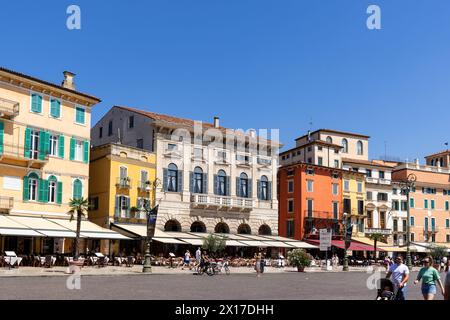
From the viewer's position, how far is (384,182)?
2744 inches

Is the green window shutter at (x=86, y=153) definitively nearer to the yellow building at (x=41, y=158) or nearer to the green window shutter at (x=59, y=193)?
the yellow building at (x=41, y=158)

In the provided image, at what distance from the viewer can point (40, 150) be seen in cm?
3909

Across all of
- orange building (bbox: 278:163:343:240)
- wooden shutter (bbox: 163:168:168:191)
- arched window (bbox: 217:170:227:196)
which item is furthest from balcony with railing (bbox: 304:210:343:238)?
wooden shutter (bbox: 163:168:168:191)

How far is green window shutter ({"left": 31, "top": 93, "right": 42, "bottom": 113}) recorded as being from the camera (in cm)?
3909

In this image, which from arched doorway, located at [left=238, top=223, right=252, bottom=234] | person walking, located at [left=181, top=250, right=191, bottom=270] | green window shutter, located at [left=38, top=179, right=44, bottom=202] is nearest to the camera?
green window shutter, located at [left=38, top=179, right=44, bottom=202]

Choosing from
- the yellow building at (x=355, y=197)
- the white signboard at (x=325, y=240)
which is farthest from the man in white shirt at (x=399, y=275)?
the yellow building at (x=355, y=197)

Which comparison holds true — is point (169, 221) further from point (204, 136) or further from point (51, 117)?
point (51, 117)

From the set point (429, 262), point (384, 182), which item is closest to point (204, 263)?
point (429, 262)

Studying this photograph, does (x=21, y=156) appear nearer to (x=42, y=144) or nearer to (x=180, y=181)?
(x=42, y=144)

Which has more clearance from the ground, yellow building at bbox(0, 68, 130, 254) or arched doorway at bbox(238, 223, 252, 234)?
yellow building at bbox(0, 68, 130, 254)

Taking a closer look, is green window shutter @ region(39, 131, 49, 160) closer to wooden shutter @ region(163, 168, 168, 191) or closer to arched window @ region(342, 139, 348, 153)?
wooden shutter @ region(163, 168, 168, 191)
